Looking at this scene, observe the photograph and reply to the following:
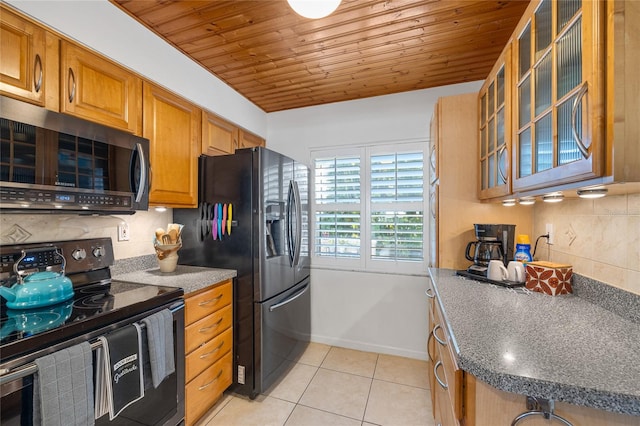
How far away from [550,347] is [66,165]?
6.53ft

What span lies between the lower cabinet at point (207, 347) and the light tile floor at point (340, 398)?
0.58ft

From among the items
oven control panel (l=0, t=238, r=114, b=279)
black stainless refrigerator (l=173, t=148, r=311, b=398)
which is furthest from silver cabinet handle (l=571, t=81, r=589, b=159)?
oven control panel (l=0, t=238, r=114, b=279)

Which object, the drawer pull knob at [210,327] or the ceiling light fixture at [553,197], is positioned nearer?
the ceiling light fixture at [553,197]

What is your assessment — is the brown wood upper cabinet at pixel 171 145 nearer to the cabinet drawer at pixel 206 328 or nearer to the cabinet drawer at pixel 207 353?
the cabinet drawer at pixel 206 328

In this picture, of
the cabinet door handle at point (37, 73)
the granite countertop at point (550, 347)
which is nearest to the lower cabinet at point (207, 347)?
the cabinet door handle at point (37, 73)

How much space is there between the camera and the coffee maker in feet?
5.35

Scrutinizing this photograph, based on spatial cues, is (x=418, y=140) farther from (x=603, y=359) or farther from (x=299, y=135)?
(x=603, y=359)

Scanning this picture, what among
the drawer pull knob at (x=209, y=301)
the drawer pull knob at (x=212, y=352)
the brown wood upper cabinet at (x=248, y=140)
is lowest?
the drawer pull knob at (x=212, y=352)

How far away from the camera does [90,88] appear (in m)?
1.40

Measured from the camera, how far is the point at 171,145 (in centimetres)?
185

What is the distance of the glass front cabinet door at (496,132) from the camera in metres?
1.28

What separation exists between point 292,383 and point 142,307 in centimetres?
137

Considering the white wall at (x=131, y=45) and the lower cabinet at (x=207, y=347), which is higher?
the white wall at (x=131, y=45)

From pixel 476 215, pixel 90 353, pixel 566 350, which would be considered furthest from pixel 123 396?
pixel 476 215
